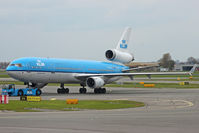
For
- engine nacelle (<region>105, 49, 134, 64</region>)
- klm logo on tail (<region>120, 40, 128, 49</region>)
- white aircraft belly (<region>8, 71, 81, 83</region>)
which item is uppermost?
klm logo on tail (<region>120, 40, 128, 49</region>)

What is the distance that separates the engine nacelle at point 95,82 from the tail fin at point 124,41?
10779 millimetres

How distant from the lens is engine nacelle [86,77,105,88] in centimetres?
4900

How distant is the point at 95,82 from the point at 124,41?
13.5m

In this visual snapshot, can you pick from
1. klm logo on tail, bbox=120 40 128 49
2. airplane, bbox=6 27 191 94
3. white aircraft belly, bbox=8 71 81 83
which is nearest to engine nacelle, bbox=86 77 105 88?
airplane, bbox=6 27 191 94

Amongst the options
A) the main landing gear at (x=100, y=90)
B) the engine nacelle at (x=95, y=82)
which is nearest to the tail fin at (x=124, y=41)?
the main landing gear at (x=100, y=90)

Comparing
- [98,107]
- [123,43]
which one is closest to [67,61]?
[123,43]

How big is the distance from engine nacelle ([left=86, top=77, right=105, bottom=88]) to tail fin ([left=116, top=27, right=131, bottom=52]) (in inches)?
424

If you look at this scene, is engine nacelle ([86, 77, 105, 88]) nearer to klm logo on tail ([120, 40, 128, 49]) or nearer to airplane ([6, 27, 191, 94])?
airplane ([6, 27, 191, 94])

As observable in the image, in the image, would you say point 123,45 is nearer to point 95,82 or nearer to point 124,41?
point 124,41

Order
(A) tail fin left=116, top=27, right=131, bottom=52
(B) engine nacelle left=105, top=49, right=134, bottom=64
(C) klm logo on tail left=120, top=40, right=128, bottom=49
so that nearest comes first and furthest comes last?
(B) engine nacelle left=105, top=49, right=134, bottom=64
(A) tail fin left=116, top=27, right=131, bottom=52
(C) klm logo on tail left=120, top=40, right=128, bottom=49

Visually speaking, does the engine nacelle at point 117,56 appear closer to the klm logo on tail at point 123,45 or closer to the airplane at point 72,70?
the airplane at point 72,70

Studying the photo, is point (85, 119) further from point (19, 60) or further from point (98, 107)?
point (19, 60)

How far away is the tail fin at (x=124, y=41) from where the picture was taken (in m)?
59.5

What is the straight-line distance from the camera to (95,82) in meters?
48.9
